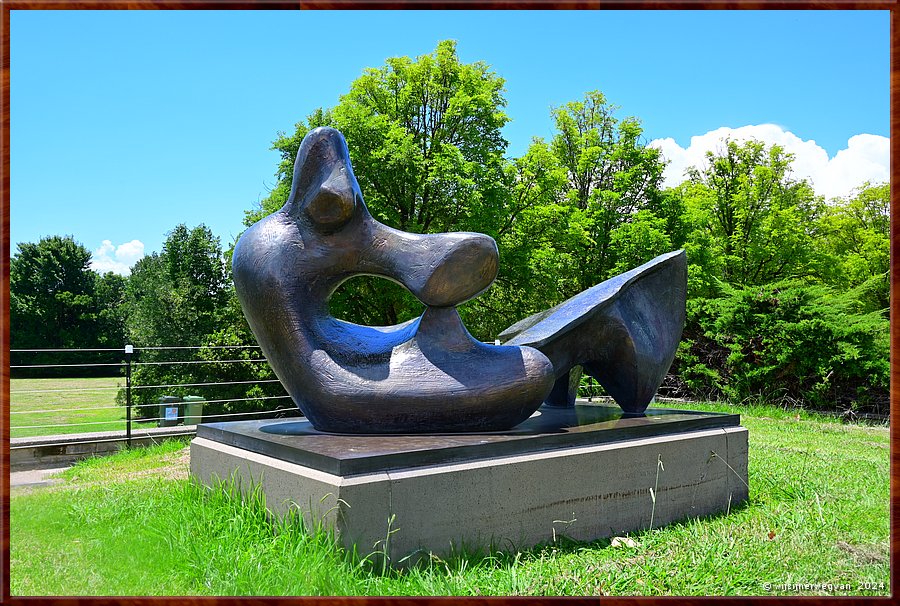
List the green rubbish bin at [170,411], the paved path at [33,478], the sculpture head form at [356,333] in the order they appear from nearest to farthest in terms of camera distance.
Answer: the sculpture head form at [356,333] < the paved path at [33,478] < the green rubbish bin at [170,411]

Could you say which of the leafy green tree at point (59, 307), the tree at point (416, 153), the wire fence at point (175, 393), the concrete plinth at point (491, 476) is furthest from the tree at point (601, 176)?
the leafy green tree at point (59, 307)

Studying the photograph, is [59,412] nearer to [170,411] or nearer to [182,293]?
[182,293]

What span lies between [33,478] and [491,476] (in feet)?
19.5

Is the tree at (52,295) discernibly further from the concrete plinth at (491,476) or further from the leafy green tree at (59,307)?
the concrete plinth at (491,476)

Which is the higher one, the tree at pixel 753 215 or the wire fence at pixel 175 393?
the tree at pixel 753 215

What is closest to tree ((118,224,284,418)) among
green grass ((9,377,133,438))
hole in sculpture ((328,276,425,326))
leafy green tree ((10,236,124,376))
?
green grass ((9,377,133,438))

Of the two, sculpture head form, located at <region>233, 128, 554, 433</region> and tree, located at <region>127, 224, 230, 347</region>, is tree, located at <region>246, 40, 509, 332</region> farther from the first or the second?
sculpture head form, located at <region>233, 128, 554, 433</region>

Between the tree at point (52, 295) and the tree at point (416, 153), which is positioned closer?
the tree at point (416, 153)

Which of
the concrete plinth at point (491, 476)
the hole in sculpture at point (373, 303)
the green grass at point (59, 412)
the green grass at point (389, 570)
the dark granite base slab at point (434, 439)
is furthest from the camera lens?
the green grass at point (59, 412)

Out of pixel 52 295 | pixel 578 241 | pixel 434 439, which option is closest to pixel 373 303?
pixel 578 241

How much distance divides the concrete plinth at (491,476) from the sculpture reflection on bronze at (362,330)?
21 centimetres

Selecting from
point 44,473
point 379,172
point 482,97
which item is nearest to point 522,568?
point 44,473

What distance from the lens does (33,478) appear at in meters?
7.55

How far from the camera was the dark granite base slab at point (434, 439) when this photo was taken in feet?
12.9
